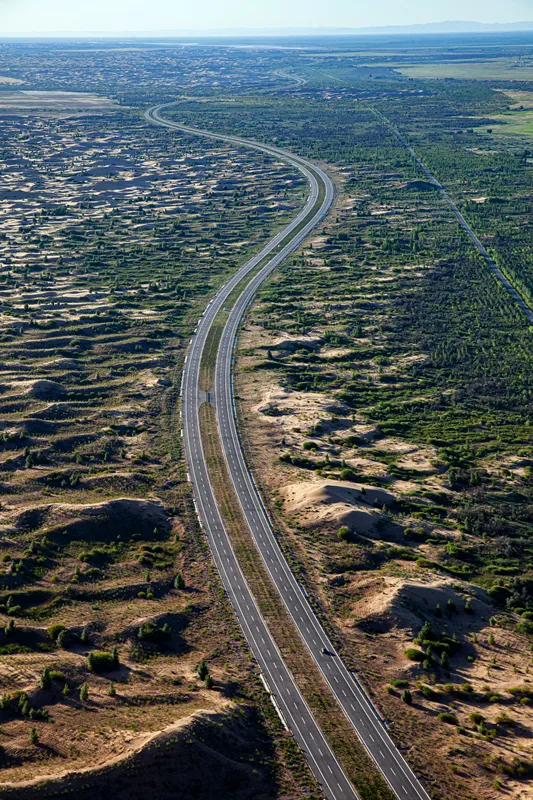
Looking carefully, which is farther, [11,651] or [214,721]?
[11,651]

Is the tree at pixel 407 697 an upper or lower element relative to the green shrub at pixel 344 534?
lower

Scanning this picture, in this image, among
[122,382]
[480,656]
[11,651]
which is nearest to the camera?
[11,651]

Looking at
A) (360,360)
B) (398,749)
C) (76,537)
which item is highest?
(360,360)

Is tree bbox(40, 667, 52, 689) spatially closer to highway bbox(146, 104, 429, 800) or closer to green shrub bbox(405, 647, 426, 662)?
highway bbox(146, 104, 429, 800)

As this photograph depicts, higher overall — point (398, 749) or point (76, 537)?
point (76, 537)

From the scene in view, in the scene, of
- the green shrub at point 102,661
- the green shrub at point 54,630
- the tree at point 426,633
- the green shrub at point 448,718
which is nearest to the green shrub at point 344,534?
the tree at point 426,633

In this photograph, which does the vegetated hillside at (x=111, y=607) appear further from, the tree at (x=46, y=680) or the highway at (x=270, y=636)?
the highway at (x=270, y=636)

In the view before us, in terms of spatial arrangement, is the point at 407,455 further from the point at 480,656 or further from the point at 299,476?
the point at 480,656

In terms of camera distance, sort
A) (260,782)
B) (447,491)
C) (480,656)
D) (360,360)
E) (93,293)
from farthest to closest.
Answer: (93,293) → (360,360) → (447,491) → (480,656) → (260,782)

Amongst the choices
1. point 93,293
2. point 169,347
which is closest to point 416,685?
A: point 169,347
